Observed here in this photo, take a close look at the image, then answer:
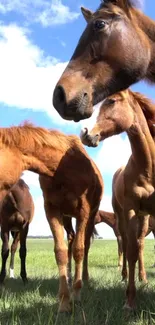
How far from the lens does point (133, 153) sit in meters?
5.67

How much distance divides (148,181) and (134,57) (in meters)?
2.45

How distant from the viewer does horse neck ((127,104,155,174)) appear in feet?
18.1

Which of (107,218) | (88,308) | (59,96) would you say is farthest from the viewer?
(107,218)

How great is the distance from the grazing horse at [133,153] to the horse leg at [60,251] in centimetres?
79

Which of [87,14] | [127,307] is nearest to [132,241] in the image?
[127,307]

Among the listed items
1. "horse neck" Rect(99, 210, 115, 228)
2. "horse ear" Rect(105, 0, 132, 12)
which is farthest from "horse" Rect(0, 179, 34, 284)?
"horse neck" Rect(99, 210, 115, 228)

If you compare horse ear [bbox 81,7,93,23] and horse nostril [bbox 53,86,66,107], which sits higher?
horse ear [bbox 81,7,93,23]

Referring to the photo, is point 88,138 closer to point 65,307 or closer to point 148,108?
point 148,108

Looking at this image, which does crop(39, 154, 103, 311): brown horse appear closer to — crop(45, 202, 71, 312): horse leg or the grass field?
crop(45, 202, 71, 312): horse leg

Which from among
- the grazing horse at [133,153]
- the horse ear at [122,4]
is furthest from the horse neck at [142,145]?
the horse ear at [122,4]

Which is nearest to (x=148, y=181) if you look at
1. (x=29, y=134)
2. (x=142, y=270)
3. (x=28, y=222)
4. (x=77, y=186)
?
(x=77, y=186)

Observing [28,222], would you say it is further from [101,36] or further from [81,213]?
[101,36]

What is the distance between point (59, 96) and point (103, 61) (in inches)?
18.7

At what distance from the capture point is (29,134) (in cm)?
583
